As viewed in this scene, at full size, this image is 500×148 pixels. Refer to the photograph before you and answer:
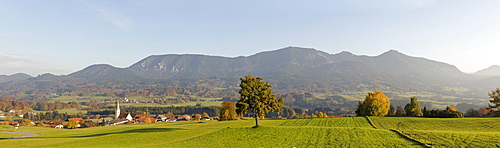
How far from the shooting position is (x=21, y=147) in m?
38.4

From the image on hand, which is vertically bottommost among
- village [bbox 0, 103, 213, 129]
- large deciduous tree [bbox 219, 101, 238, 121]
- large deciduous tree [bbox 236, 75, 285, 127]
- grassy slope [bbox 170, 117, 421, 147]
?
village [bbox 0, 103, 213, 129]

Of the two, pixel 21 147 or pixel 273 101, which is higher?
pixel 273 101

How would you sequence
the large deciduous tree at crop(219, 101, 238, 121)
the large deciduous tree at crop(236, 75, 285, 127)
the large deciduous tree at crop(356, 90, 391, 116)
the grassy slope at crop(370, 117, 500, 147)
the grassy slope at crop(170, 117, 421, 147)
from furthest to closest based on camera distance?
the large deciduous tree at crop(219, 101, 238, 121) → the large deciduous tree at crop(356, 90, 391, 116) → the large deciduous tree at crop(236, 75, 285, 127) → the grassy slope at crop(170, 117, 421, 147) → the grassy slope at crop(370, 117, 500, 147)

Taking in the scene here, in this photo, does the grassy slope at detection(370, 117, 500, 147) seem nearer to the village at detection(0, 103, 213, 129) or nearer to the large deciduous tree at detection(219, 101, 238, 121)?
the large deciduous tree at detection(219, 101, 238, 121)

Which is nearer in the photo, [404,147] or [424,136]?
[404,147]

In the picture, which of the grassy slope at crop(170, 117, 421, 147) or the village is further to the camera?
the village

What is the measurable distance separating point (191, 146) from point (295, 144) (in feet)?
44.2

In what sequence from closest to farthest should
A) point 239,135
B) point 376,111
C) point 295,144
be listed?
point 295,144
point 239,135
point 376,111

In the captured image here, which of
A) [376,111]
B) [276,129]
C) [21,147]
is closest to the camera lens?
[21,147]

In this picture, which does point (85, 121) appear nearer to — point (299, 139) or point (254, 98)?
point (254, 98)

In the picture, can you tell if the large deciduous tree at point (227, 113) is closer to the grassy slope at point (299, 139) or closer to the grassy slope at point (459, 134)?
the grassy slope at point (299, 139)

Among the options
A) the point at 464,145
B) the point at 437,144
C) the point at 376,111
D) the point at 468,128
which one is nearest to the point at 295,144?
the point at 437,144

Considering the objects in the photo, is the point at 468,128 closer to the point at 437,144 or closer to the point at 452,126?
the point at 452,126

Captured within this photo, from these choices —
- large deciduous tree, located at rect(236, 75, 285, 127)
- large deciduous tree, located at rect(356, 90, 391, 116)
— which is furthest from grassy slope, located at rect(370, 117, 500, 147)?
large deciduous tree, located at rect(236, 75, 285, 127)
